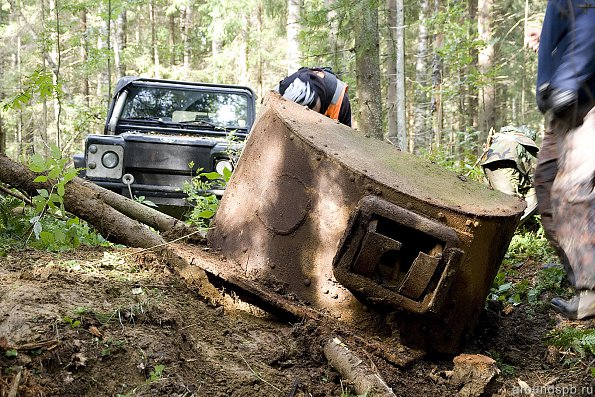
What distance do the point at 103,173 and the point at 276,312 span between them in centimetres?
341

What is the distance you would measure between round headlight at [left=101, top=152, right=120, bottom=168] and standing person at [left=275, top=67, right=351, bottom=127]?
2.04m

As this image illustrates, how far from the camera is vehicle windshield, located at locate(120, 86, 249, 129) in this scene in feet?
23.1

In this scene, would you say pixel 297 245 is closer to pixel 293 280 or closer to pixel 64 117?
pixel 293 280

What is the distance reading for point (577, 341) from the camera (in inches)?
119

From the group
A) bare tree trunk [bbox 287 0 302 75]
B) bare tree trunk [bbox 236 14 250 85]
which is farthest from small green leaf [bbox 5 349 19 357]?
bare tree trunk [bbox 236 14 250 85]

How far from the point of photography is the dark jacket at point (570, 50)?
2.13m

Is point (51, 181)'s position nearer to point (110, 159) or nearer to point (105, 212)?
point (105, 212)

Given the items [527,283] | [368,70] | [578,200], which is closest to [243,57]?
[368,70]

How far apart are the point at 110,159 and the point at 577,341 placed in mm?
4411

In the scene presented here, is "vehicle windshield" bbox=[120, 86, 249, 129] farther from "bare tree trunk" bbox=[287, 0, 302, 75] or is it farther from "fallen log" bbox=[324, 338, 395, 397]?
"bare tree trunk" bbox=[287, 0, 302, 75]

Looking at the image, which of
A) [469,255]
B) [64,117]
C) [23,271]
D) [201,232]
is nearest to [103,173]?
[201,232]

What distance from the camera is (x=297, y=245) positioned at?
3088 mm

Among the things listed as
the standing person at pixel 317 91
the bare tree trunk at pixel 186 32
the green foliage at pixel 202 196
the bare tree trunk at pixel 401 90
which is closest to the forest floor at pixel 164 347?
the green foliage at pixel 202 196

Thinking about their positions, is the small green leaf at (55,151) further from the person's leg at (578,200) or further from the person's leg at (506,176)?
the person's leg at (506,176)
